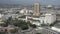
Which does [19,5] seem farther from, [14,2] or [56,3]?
[56,3]

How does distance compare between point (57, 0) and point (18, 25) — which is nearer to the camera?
point (18, 25)

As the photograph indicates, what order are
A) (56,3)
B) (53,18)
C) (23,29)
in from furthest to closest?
(56,3) → (53,18) → (23,29)

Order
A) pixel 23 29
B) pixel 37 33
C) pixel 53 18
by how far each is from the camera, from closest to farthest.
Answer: pixel 37 33, pixel 23 29, pixel 53 18

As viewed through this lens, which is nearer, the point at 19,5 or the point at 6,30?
the point at 6,30

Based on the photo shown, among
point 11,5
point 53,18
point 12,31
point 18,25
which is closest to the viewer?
point 12,31

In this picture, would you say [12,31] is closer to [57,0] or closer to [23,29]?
[23,29]

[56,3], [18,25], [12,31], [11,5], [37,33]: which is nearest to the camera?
[37,33]

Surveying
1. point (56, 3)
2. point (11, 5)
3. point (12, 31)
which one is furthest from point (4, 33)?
point (11, 5)

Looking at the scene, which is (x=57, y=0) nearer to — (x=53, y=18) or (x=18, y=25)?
(x=53, y=18)

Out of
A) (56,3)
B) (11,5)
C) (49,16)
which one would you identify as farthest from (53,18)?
(11,5)
